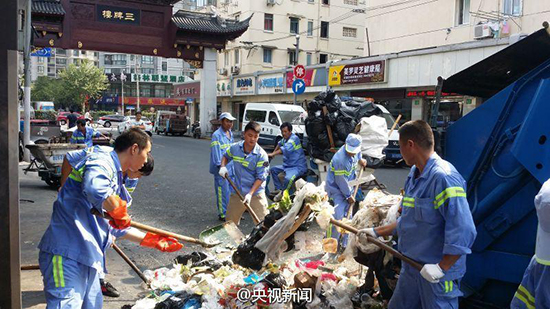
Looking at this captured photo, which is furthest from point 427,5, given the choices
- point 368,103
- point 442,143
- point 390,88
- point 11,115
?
point 11,115

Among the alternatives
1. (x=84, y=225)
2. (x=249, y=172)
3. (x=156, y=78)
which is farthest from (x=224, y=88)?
(x=84, y=225)

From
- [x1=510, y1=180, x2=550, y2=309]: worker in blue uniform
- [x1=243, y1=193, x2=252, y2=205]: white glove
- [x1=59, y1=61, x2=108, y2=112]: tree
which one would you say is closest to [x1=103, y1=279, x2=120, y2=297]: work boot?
[x1=243, y1=193, x2=252, y2=205]: white glove

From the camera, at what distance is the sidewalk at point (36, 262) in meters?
4.30

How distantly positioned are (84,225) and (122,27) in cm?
1996

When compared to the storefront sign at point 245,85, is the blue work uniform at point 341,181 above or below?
below

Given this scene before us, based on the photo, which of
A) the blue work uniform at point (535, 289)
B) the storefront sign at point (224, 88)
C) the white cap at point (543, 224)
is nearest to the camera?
the white cap at point (543, 224)

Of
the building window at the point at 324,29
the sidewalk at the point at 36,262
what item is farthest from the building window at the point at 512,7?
the building window at the point at 324,29

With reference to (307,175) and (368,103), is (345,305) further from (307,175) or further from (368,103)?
(368,103)

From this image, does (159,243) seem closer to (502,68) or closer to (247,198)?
(247,198)

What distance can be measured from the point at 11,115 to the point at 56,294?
1.12m

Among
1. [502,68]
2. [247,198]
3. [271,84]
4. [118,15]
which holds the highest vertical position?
[118,15]

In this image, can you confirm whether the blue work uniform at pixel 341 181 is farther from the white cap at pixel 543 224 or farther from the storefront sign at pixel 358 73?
the storefront sign at pixel 358 73

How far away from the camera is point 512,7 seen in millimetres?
19391

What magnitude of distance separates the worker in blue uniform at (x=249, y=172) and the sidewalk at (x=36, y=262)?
138 cm
